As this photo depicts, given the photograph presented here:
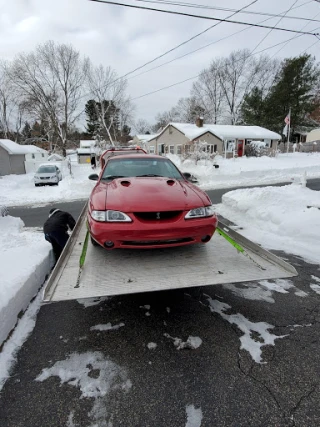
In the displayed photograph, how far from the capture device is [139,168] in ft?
13.9

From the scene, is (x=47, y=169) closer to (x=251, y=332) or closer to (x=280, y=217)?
(x=280, y=217)

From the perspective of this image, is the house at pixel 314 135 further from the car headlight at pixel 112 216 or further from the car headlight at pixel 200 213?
the car headlight at pixel 112 216

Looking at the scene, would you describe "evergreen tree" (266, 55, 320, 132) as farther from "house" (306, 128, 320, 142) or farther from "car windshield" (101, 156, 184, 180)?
"car windshield" (101, 156, 184, 180)

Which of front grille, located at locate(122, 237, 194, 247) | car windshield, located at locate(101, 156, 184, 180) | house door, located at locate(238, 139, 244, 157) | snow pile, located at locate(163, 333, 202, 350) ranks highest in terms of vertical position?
house door, located at locate(238, 139, 244, 157)

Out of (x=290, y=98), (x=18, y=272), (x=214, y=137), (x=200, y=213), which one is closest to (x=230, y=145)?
(x=214, y=137)

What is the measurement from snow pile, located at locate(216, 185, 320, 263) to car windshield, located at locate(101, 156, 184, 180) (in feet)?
8.51

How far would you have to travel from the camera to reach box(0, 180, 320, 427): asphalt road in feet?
5.86

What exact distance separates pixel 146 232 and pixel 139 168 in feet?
5.94

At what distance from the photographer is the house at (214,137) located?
3048 cm

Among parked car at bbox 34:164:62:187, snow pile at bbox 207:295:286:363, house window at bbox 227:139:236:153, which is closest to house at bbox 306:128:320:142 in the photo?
house window at bbox 227:139:236:153

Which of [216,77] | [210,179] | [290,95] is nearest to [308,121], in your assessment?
[290,95]

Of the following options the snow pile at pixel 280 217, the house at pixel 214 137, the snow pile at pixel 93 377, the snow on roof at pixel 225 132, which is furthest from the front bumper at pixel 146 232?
the snow on roof at pixel 225 132

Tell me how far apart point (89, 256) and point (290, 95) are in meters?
47.2

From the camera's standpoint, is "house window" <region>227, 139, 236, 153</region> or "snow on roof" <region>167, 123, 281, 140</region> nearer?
"snow on roof" <region>167, 123, 281, 140</region>
